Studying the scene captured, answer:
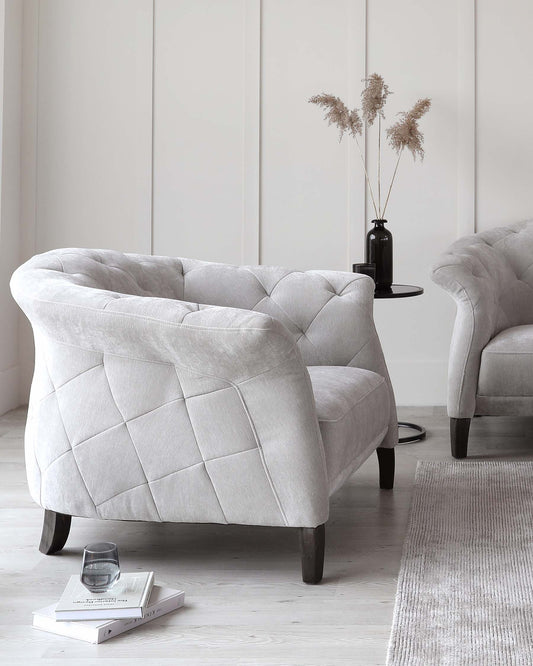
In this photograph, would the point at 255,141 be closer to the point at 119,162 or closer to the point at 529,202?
the point at 119,162

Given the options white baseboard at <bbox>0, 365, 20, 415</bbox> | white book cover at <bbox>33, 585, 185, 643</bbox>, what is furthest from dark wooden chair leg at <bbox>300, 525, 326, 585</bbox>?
white baseboard at <bbox>0, 365, 20, 415</bbox>

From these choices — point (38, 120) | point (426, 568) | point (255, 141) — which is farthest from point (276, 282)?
point (38, 120)

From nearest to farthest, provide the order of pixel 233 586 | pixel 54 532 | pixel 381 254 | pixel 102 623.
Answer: pixel 102 623, pixel 233 586, pixel 54 532, pixel 381 254

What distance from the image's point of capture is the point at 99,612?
201 cm

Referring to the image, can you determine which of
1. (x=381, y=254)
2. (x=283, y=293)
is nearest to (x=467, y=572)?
(x=283, y=293)

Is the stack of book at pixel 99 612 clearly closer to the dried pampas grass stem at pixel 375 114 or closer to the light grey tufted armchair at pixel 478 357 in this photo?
the light grey tufted armchair at pixel 478 357

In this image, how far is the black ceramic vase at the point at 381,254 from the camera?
4078 millimetres

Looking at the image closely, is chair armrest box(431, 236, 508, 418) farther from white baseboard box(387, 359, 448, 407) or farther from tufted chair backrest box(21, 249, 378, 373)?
white baseboard box(387, 359, 448, 407)

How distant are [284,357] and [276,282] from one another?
1002 mm

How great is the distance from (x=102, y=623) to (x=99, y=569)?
0.12m

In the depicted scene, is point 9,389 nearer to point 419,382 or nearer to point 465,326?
point 419,382

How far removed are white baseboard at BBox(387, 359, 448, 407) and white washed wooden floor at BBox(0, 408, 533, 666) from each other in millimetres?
1393

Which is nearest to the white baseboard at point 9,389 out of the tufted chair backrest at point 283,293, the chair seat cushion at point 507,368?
the tufted chair backrest at point 283,293

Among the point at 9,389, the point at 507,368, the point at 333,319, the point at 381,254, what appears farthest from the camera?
the point at 9,389
